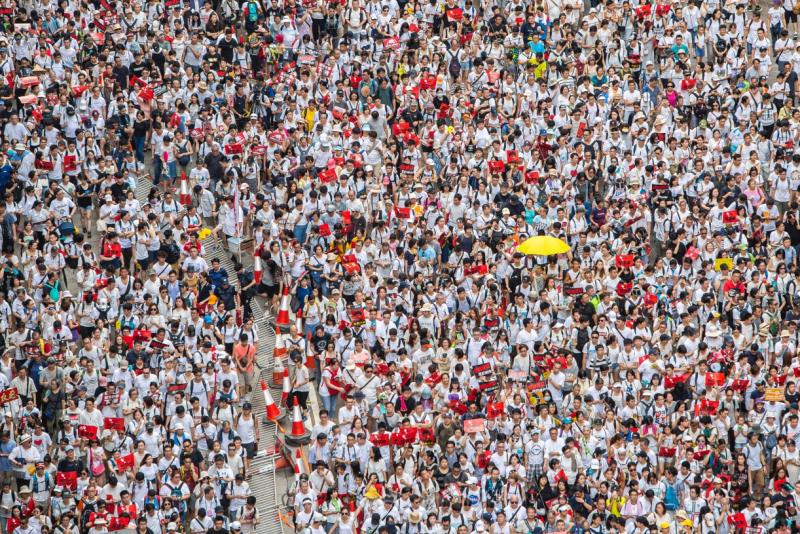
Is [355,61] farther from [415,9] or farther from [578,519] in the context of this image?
[578,519]

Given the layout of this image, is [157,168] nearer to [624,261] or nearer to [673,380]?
[624,261]

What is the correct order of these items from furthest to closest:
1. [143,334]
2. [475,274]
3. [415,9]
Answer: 1. [415,9]
2. [475,274]
3. [143,334]

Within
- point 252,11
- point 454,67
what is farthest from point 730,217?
point 252,11

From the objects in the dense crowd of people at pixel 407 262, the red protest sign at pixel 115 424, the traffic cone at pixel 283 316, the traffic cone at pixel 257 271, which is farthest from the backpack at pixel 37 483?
the traffic cone at pixel 257 271

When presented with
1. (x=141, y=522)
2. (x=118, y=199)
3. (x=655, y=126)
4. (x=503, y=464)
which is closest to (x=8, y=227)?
(x=118, y=199)

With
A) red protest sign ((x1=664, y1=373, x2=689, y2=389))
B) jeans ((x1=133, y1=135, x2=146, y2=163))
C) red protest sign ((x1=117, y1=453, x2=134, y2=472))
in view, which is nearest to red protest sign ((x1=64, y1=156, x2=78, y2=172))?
jeans ((x1=133, y1=135, x2=146, y2=163))
